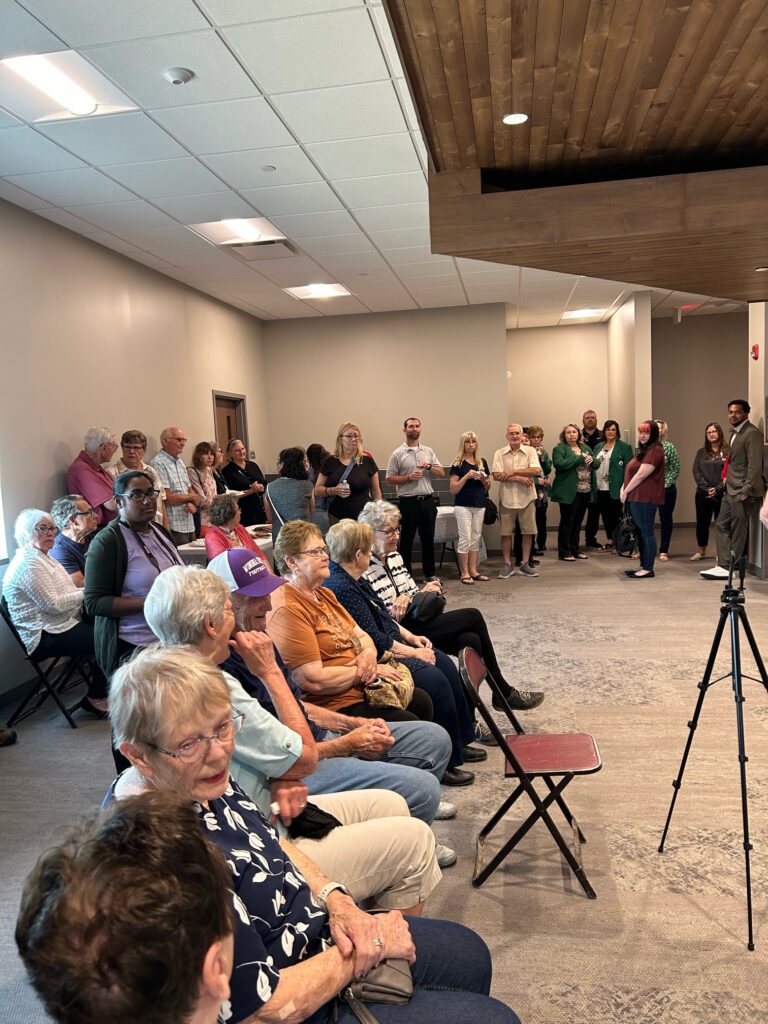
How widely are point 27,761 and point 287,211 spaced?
4.09m

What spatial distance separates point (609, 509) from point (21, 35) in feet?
27.0

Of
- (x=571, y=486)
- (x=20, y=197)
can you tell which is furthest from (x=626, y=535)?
(x=20, y=197)

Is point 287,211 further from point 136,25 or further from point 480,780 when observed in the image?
point 480,780

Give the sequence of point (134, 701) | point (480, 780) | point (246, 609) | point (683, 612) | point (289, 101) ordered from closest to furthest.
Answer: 1. point (134, 701)
2. point (246, 609)
3. point (480, 780)
4. point (289, 101)
5. point (683, 612)

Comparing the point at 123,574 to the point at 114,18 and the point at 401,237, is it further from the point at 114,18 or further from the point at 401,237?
the point at 401,237

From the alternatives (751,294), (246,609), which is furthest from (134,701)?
(751,294)

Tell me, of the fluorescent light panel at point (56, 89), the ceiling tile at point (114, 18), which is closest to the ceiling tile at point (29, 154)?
the fluorescent light panel at point (56, 89)

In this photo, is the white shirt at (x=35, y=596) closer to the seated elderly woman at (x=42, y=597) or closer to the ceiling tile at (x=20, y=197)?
the seated elderly woman at (x=42, y=597)

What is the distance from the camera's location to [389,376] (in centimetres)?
1014

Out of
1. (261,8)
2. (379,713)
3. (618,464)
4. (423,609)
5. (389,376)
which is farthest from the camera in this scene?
(389,376)

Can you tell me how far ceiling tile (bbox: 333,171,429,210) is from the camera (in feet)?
16.1

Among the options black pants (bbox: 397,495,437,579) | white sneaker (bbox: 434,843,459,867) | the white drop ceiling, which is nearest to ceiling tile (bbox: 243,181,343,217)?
the white drop ceiling

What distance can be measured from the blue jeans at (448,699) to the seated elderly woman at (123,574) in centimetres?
126

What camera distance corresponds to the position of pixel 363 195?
5.22 metres
